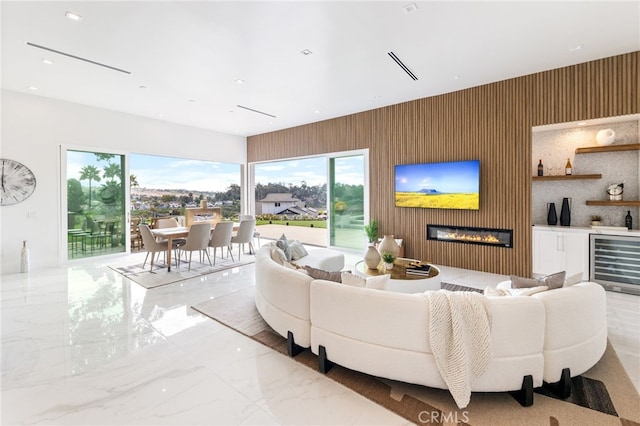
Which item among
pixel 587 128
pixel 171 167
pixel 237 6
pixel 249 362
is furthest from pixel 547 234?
pixel 171 167

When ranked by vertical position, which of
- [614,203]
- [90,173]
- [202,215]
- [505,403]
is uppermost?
[90,173]

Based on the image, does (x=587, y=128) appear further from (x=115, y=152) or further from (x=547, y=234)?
(x=115, y=152)

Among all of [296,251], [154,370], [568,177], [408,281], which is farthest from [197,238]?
[568,177]

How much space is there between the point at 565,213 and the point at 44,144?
929cm

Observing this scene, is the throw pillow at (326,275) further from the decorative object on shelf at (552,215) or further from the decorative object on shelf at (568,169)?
the decorative object on shelf at (568,169)

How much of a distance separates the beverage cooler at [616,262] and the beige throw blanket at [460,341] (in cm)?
373

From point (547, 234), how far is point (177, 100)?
22.5 ft

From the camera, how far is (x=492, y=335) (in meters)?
1.83

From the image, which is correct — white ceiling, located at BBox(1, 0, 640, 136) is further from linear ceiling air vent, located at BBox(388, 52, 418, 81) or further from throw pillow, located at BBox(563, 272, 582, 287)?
throw pillow, located at BBox(563, 272, 582, 287)

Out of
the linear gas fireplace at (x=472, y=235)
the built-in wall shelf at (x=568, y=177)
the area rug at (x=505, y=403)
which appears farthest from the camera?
the linear gas fireplace at (x=472, y=235)

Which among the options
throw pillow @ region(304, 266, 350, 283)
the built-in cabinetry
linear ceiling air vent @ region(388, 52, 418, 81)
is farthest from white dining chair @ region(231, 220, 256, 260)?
linear ceiling air vent @ region(388, 52, 418, 81)

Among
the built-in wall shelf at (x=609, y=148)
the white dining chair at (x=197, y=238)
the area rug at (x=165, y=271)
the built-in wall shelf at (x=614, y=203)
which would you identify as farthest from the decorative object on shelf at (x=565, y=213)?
the white dining chair at (x=197, y=238)

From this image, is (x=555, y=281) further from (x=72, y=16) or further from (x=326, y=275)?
(x=72, y=16)

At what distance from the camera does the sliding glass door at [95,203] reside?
5977 millimetres
